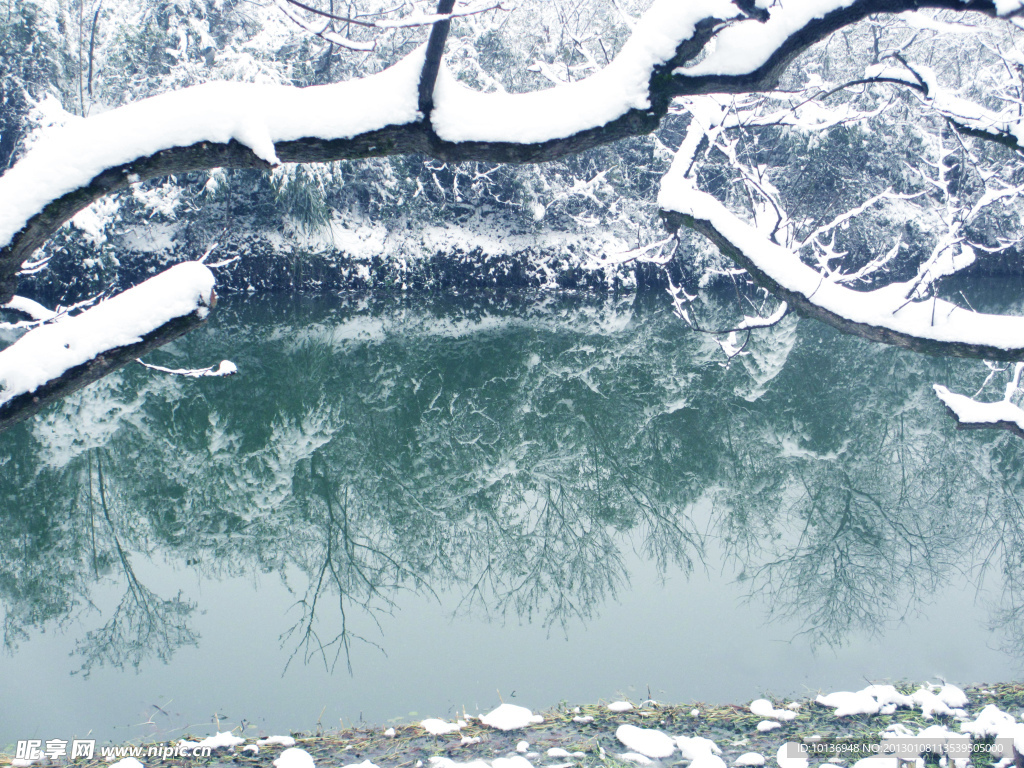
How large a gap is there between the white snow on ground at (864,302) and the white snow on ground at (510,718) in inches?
90.9

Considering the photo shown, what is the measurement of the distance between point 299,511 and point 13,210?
16.4 ft

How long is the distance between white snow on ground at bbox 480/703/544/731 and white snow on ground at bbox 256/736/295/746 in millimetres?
868

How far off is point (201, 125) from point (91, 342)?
57 cm

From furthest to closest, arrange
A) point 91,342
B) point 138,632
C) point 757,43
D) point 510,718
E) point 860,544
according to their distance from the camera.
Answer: point 860,544, point 138,632, point 510,718, point 757,43, point 91,342

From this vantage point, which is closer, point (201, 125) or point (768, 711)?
point (201, 125)

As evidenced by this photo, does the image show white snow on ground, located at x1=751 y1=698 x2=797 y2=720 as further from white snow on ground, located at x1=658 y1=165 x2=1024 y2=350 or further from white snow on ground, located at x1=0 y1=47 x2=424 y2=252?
white snow on ground, located at x1=0 y1=47 x2=424 y2=252

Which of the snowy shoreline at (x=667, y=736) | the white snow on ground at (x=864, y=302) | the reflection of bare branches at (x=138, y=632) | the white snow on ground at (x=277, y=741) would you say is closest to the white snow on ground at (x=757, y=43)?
the white snow on ground at (x=864, y=302)

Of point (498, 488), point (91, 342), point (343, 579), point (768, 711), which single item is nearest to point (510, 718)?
point (768, 711)

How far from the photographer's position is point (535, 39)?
16141 mm

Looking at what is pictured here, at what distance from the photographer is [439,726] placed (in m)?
3.40

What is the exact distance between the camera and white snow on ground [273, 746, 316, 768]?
289 centimetres

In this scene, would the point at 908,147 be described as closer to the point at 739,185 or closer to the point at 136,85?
the point at 739,185

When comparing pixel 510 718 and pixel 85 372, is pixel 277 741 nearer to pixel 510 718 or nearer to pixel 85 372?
pixel 510 718

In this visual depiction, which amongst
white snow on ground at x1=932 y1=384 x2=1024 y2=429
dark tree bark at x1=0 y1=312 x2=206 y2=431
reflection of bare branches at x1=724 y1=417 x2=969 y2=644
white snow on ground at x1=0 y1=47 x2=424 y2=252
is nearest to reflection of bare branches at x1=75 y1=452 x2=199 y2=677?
dark tree bark at x1=0 y1=312 x2=206 y2=431
